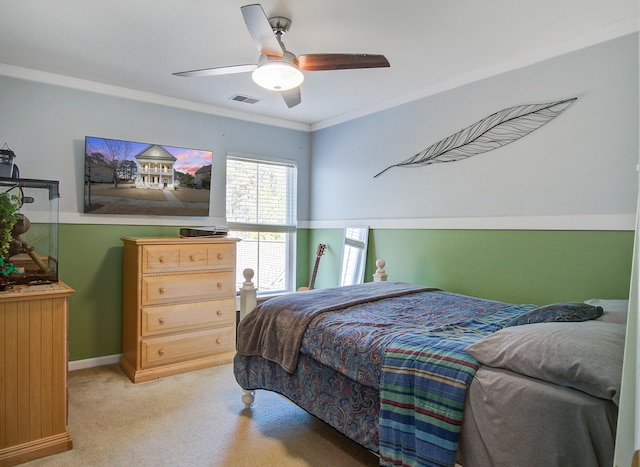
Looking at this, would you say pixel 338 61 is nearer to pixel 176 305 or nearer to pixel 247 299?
pixel 247 299

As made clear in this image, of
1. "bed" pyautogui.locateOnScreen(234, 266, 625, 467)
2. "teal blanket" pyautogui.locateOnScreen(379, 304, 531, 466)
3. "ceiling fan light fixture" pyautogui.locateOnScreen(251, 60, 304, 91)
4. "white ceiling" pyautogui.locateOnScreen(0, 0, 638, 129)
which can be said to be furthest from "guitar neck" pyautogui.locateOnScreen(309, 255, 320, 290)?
"teal blanket" pyautogui.locateOnScreen(379, 304, 531, 466)

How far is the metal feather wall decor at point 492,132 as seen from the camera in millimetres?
2844

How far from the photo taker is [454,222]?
3387 mm

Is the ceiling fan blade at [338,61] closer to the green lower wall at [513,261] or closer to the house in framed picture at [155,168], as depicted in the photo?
the green lower wall at [513,261]

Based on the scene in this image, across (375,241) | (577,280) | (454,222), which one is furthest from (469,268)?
(375,241)

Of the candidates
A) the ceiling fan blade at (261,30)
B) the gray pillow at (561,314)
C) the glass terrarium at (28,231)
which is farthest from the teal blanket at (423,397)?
the glass terrarium at (28,231)

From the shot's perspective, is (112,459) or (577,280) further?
(577,280)

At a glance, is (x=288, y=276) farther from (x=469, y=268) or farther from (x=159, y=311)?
(x=469, y=268)

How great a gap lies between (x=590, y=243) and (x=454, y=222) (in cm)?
101

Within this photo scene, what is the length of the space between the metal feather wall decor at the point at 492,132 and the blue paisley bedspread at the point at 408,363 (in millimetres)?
1334

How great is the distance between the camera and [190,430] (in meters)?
2.46

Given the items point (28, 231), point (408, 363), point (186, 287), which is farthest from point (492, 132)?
point (28, 231)

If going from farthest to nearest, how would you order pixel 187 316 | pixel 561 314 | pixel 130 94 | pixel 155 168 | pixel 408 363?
pixel 155 168 → pixel 130 94 → pixel 187 316 → pixel 561 314 → pixel 408 363

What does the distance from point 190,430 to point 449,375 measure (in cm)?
173
